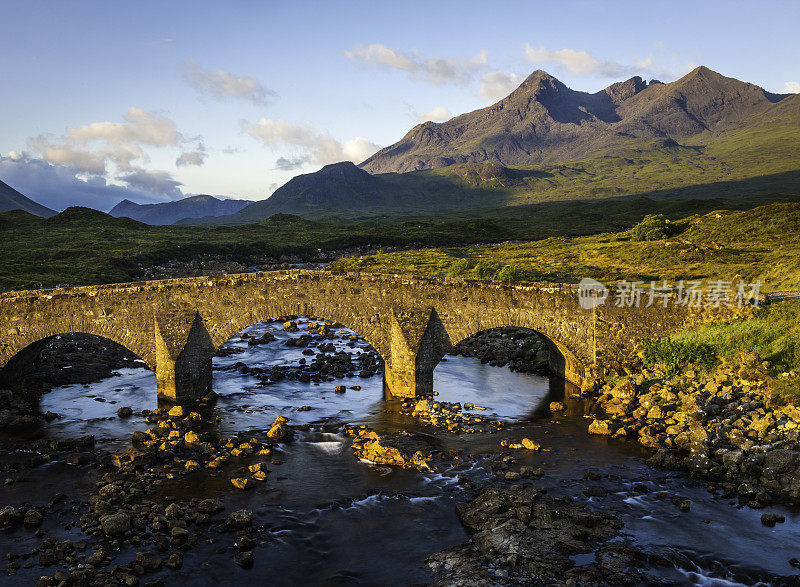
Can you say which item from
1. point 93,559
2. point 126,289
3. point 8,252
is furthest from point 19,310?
point 8,252

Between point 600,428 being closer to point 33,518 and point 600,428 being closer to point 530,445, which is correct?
point 530,445

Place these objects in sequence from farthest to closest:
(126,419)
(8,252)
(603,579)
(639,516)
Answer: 1. (8,252)
2. (126,419)
3. (639,516)
4. (603,579)

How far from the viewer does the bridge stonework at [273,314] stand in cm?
2488

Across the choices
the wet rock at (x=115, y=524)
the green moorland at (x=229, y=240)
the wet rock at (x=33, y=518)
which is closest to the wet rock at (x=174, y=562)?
the wet rock at (x=115, y=524)

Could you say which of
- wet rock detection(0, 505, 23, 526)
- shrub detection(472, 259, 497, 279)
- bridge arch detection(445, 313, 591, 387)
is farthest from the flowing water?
shrub detection(472, 259, 497, 279)

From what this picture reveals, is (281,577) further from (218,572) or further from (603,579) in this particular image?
(603,579)

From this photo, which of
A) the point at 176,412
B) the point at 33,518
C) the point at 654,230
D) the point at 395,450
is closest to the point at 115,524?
the point at 33,518

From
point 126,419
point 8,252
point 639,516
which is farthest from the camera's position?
point 8,252

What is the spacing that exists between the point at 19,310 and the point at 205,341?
8613 mm

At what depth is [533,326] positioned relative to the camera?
80.5 feet

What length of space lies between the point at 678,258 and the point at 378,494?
40095mm

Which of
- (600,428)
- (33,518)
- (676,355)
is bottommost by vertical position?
(33,518)

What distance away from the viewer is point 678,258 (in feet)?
156

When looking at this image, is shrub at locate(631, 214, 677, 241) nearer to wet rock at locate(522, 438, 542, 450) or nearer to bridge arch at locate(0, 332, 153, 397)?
wet rock at locate(522, 438, 542, 450)
